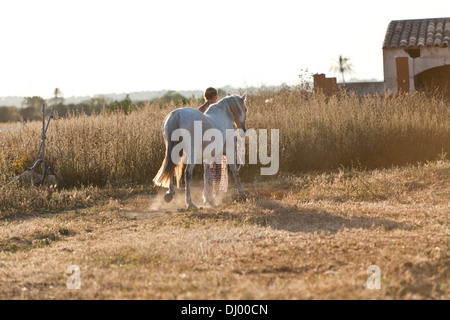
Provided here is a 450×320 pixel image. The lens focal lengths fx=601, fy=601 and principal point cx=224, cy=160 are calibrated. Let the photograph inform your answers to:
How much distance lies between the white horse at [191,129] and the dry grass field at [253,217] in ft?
1.70

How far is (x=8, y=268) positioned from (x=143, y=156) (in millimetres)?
7017

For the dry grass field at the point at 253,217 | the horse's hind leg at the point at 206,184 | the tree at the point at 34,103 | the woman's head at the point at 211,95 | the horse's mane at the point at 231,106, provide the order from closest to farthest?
1. the dry grass field at the point at 253,217
2. the horse's hind leg at the point at 206,184
3. the horse's mane at the point at 231,106
4. the woman's head at the point at 211,95
5. the tree at the point at 34,103

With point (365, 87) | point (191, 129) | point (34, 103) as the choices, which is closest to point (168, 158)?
point (191, 129)

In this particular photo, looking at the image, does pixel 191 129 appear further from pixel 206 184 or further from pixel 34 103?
pixel 34 103

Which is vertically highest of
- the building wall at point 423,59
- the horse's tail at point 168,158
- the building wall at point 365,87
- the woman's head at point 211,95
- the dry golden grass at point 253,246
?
the building wall at point 423,59

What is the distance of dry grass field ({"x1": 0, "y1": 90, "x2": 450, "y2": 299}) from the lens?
17.6 feet

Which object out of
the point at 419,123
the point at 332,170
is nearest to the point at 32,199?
the point at 332,170

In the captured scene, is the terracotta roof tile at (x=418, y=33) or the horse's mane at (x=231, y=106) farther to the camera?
the terracotta roof tile at (x=418, y=33)

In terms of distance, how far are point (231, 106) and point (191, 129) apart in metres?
1.27

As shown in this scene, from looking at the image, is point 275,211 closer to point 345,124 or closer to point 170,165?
point 170,165

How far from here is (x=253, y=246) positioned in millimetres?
6496

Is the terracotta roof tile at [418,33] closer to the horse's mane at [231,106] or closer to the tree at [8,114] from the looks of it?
the horse's mane at [231,106]

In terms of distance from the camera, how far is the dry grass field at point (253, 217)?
5.37 m

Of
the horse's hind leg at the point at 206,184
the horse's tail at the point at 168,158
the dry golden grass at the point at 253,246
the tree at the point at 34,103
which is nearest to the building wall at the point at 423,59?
the dry golden grass at the point at 253,246
